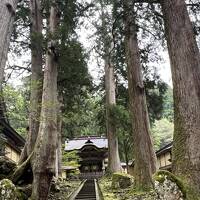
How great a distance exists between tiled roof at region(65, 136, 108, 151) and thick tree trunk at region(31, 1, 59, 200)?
2353 centimetres

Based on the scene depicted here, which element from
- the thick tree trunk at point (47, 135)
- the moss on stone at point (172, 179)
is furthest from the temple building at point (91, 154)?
the moss on stone at point (172, 179)

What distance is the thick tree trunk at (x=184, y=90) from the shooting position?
553cm

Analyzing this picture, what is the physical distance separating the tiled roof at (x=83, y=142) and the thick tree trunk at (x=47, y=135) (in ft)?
77.2

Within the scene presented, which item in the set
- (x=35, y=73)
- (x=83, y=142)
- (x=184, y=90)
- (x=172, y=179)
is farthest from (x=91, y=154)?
(x=172, y=179)

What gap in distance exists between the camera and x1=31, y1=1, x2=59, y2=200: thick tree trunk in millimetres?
8562

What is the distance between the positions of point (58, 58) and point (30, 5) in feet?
12.7

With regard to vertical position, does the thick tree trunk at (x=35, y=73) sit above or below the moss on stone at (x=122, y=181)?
above

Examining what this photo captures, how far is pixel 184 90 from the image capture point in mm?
6055

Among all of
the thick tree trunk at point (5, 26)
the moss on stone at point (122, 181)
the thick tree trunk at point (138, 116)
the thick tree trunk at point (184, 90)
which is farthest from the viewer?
the moss on stone at point (122, 181)

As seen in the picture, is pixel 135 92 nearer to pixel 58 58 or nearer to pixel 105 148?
pixel 58 58

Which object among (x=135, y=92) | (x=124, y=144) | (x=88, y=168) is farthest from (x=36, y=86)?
(x=88, y=168)

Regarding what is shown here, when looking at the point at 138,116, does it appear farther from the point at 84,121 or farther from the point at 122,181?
the point at 84,121

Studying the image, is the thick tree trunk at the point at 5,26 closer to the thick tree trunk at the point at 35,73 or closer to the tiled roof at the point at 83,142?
the thick tree trunk at the point at 35,73

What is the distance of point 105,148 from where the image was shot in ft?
107
